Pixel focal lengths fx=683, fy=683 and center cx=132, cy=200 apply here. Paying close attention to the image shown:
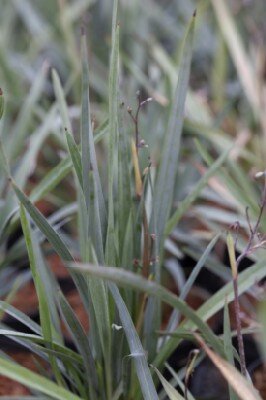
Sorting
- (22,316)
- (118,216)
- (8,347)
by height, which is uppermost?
(118,216)

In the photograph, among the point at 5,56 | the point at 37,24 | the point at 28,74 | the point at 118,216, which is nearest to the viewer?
the point at 118,216

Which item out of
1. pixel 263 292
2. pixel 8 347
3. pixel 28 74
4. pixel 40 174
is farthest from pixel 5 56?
pixel 263 292

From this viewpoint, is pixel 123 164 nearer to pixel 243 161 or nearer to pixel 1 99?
pixel 1 99

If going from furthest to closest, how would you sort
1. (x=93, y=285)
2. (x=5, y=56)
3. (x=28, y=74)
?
(x=28, y=74) < (x=5, y=56) < (x=93, y=285)

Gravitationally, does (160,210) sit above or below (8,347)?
above

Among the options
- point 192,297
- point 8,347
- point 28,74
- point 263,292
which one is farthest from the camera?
point 28,74

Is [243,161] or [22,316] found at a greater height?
[243,161]

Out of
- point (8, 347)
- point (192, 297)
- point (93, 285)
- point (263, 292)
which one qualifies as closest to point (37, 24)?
point (192, 297)

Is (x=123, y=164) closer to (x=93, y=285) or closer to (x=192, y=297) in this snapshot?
(x=93, y=285)

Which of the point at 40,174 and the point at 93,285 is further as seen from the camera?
the point at 40,174
